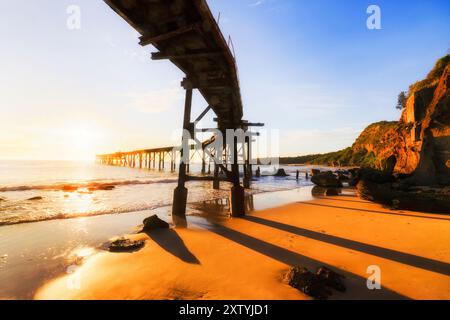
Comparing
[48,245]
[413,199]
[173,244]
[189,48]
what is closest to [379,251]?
[173,244]

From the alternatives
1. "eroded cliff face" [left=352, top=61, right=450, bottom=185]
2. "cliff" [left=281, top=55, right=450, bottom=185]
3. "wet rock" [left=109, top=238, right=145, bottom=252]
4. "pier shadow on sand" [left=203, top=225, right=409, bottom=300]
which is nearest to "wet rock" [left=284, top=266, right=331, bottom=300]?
"pier shadow on sand" [left=203, top=225, right=409, bottom=300]

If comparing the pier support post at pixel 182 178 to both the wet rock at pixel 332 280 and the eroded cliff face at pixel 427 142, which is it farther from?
the eroded cliff face at pixel 427 142

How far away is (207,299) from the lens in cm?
285

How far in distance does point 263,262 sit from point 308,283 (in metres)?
1.16

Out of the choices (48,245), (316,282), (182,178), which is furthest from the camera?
(182,178)

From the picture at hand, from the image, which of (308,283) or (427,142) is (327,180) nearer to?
(427,142)

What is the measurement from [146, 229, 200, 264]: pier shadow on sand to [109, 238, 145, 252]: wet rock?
0.43m

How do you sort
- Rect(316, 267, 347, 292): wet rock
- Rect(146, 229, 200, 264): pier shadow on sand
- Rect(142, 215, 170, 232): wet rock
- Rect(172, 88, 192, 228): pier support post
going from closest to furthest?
Rect(316, 267, 347, 292): wet rock → Rect(146, 229, 200, 264): pier shadow on sand → Rect(142, 215, 170, 232): wet rock → Rect(172, 88, 192, 228): pier support post

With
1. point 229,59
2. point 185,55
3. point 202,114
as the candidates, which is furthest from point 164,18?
point 202,114

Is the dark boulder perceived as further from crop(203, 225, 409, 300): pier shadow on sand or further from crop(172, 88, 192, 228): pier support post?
crop(172, 88, 192, 228): pier support post

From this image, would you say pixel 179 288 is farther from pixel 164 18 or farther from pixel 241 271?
pixel 164 18

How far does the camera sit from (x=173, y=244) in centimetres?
511

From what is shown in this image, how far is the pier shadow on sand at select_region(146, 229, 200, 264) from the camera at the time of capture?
14.1ft
